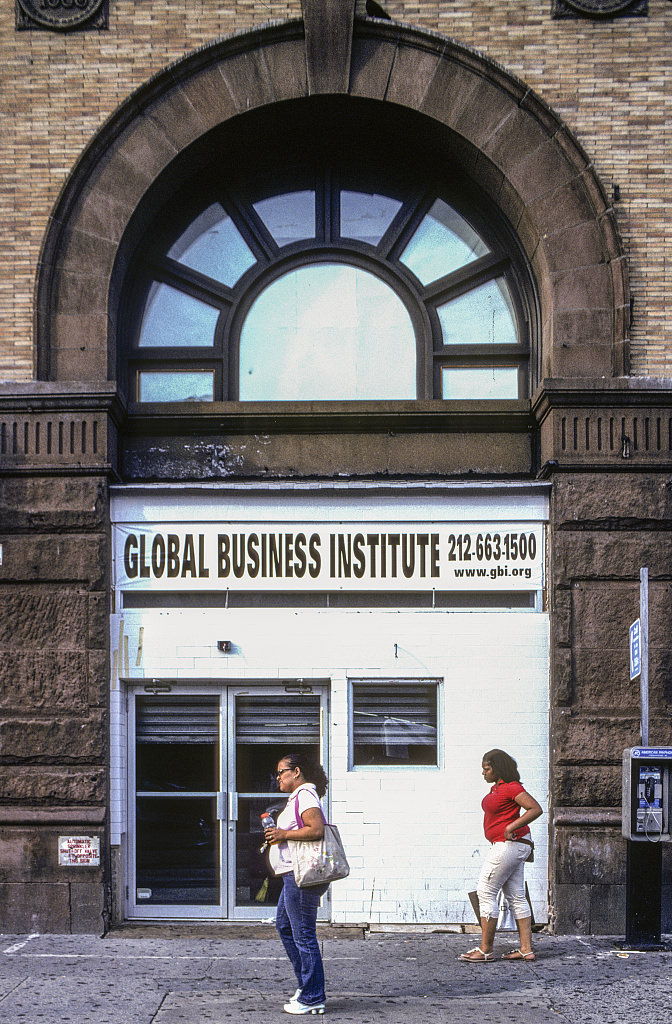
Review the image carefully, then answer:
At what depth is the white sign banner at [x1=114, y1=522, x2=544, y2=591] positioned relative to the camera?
9.64m

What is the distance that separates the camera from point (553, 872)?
30.0 ft

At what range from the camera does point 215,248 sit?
10.3 meters

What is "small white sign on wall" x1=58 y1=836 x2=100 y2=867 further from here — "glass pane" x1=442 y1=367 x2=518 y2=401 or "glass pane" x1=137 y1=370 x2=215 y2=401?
"glass pane" x1=442 y1=367 x2=518 y2=401

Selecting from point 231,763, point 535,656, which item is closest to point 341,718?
point 231,763

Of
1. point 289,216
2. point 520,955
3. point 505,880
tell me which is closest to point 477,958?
point 520,955

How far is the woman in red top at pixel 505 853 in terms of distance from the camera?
808cm

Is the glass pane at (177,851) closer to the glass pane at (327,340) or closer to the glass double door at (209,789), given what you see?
the glass double door at (209,789)

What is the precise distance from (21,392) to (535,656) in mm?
5158

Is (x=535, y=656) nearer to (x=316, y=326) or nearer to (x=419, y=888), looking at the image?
(x=419, y=888)

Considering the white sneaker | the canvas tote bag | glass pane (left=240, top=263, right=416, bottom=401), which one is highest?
glass pane (left=240, top=263, right=416, bottom=401)

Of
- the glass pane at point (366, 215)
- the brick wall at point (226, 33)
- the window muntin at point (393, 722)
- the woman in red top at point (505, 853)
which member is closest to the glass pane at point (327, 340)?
the glass pane at point (366, 215)

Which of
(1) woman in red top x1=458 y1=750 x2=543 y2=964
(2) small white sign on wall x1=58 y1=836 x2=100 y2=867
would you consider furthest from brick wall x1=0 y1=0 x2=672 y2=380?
(1) woman in red top x1=458 y1=750 x2=543 y2=964

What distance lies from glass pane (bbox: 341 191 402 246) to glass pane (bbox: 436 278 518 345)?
984 mm

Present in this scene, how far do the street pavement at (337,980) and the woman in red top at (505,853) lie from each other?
203 millimetres
